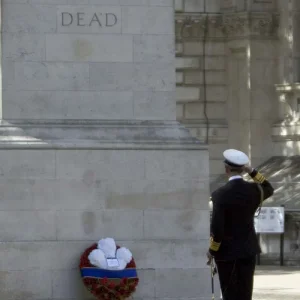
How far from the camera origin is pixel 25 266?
19953 millimetres

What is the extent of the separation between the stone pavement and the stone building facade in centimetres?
621

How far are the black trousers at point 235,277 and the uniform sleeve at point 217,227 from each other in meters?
0.20

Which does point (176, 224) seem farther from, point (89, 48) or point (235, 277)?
point (235, 277)

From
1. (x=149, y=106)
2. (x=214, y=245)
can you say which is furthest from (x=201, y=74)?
(x=214, y=245)

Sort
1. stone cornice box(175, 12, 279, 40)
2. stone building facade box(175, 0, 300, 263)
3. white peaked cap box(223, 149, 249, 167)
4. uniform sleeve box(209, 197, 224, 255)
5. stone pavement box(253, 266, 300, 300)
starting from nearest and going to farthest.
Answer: uniform sleeve box(209, 197, 224, 255) → white peaked cap box(223, 149, 249, 167) → stone pavement box(253, 266, 300, 300) → stone building facade box(175, 0, 300, 263) → stone cornice box(175, 12, 279, 40)

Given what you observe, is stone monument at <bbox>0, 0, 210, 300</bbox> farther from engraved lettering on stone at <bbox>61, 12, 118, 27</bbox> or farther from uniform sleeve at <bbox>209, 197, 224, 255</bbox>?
uniform sleeve at <bbox>209, 197, 224, 255</bbox>

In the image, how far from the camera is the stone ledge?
20125mm

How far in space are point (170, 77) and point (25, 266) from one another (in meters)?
2.74

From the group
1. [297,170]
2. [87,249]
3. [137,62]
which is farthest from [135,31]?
[297,170]

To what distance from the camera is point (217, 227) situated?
56.0 feet

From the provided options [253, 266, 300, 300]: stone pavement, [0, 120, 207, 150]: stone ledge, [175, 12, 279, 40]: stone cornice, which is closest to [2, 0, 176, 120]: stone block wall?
[0, 120, 207, 150]: stone ledge

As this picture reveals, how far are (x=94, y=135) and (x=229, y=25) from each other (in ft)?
57.6

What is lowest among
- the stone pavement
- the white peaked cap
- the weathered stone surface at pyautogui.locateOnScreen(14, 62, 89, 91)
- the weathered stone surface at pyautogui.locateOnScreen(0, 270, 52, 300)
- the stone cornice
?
the stone pavement

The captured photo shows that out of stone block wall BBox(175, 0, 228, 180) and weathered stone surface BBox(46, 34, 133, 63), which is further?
stone block wall BBox(175, 0, 228, 180)
